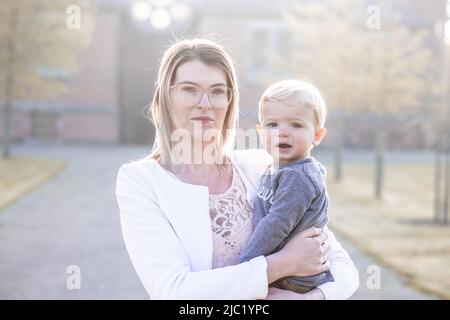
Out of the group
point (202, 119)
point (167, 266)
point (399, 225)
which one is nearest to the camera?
point (167, 266)

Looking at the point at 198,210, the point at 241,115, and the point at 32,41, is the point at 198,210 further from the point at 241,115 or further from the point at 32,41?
the point at 32,41

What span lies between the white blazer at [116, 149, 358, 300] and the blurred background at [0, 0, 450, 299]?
1.17m

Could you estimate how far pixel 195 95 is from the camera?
216 centimetres

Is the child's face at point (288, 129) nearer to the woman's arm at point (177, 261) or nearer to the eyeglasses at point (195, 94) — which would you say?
the eyeglasses at point (195, 94)

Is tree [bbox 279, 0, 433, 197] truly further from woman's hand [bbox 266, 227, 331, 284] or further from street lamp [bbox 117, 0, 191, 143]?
woman's hand [bbox 266, 227, 331, 284]

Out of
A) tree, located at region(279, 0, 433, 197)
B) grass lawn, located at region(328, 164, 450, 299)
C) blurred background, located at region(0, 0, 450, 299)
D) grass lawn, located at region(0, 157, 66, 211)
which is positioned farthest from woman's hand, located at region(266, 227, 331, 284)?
tree, located at region(279, 0, 433, 197)

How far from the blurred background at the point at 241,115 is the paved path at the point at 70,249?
0.02m

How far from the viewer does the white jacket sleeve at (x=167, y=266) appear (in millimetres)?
1965

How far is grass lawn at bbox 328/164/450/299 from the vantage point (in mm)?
6457

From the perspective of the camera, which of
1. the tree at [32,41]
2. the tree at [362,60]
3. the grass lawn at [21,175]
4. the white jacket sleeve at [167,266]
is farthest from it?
the tree at [32,41]

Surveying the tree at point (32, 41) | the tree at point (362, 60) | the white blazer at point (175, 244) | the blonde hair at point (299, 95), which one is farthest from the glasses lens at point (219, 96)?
the tree at point (32, 41)

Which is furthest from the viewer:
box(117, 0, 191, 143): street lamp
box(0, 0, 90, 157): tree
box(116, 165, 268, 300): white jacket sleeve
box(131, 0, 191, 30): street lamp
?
box(117, 0, 191, 143): street lamp

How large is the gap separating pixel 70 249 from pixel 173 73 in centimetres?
524

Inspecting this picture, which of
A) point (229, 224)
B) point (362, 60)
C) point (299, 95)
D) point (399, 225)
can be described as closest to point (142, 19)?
point (362, 60)
